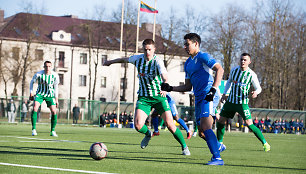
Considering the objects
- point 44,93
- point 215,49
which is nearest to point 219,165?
point 44,93

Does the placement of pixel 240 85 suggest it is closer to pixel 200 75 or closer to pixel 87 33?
pixel 200 75

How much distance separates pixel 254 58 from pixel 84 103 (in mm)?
22239

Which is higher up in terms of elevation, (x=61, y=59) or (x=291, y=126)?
(x=61, y=59)

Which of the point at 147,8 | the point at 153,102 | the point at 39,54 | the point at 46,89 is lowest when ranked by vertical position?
the point at 153,102

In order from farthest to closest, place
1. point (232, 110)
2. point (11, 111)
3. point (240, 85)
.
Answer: point (11, 111)
point (240, 85)
point (232, 110)

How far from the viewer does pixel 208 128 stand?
8039 mm

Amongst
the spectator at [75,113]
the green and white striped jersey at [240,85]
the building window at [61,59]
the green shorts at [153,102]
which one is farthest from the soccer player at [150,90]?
the building window at [61,59]

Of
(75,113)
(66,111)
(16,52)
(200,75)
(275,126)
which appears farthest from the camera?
(16,52)

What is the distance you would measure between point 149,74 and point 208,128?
2.24 m

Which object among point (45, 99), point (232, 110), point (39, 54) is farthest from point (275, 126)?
point (232, 110)

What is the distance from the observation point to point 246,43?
49875mm

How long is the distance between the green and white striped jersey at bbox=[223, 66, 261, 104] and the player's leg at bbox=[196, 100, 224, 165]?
12.8ft

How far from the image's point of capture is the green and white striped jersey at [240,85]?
1205 centimetres

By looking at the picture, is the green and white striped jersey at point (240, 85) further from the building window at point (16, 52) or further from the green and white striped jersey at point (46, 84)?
the building window at point (16, 52)
